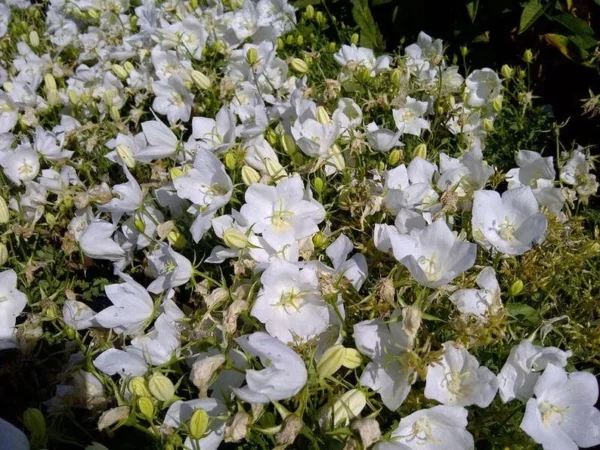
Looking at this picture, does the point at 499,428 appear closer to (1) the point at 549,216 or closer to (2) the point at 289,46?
(1) the point at 549,216

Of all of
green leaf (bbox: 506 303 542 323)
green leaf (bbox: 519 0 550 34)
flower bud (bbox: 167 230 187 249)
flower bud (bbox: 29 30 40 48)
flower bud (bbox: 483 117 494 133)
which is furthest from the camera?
flower bud (bbox: 29 30 40 48)

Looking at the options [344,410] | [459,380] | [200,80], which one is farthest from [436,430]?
[200,80]

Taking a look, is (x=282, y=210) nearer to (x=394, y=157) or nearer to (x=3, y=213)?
(x=394, y=157)

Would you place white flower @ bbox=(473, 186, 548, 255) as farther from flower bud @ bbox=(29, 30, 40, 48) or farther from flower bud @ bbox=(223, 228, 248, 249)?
flower bud @ bbox=(29, 30, 40, 48)

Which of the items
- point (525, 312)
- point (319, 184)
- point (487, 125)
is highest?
point (319, 184)

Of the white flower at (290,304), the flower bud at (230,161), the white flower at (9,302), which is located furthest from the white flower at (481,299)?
the white flower at (9,302)

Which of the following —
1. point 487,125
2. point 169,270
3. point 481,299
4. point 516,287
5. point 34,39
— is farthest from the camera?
point 34,39

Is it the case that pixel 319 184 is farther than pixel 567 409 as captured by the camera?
Yes

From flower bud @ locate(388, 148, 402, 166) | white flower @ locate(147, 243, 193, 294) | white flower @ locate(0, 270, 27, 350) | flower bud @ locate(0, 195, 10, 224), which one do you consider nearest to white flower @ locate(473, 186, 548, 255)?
flower bud @ locate(388, 148, 402, 166)
